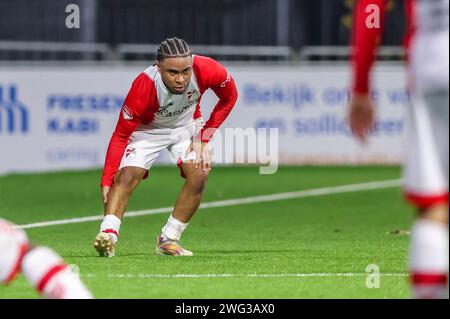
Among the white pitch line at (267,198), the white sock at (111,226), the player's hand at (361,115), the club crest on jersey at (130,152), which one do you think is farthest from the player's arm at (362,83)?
the white pitch line at (267,198)

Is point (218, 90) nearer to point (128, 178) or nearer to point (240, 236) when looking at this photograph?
point (128, 178)

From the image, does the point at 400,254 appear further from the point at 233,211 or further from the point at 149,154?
the point at 233,211

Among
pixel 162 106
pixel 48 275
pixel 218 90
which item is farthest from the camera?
pixel 218 90

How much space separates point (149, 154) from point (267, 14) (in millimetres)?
12399

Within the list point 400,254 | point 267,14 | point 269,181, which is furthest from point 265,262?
point 267,14

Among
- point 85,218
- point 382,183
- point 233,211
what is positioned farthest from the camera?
point 382,183

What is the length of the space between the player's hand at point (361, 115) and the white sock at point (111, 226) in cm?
420

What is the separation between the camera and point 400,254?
10422mm

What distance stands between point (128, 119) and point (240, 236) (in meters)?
2.59

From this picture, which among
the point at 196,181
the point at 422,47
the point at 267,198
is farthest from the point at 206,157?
the point at 267,198

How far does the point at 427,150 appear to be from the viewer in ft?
18.8

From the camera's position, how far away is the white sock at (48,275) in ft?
19.0

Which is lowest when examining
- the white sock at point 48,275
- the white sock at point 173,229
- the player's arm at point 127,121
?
the white sock at point 173,229

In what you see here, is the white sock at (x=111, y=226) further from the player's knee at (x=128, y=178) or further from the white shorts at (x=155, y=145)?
the white shorts at (x=155, y=145)
